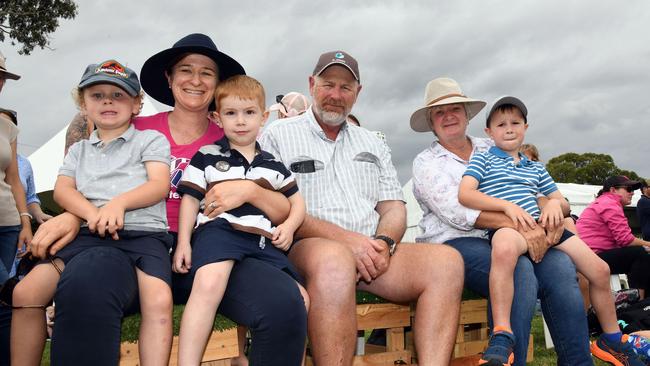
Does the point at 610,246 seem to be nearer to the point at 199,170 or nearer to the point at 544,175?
the point at 544,175

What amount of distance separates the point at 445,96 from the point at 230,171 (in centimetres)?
181

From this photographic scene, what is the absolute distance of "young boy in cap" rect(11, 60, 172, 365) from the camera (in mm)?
2133

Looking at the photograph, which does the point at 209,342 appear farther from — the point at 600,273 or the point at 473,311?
the point at 600,273

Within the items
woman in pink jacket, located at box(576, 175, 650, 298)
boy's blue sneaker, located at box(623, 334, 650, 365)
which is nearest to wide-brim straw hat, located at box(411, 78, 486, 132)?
boy's blue sneaker, located at box(623, 334, 650, 365)

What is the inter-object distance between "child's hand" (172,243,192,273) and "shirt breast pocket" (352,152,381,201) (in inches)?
46.1

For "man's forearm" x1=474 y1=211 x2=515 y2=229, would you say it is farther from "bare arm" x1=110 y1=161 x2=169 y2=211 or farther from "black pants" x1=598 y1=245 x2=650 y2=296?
"black pants" x1=598 y1=245 x2=650 y2=296

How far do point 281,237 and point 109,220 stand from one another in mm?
758

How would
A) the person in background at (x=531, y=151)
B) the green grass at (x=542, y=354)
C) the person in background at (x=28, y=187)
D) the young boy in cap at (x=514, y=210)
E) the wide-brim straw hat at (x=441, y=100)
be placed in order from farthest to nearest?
the person in background at (x=531, y=151) → the green grass at (x=542, y=354) → the person in background at (x=28, y=187) → the wide-brim straw hat at (x=441, y=100) → the young boy in cap at (x=514, y=210)

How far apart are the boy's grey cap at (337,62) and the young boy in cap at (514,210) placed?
96cm

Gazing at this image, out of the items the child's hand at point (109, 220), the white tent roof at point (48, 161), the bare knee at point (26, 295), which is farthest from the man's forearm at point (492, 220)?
the white tent roof at point (48, 161)

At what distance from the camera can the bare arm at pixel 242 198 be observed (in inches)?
96.5

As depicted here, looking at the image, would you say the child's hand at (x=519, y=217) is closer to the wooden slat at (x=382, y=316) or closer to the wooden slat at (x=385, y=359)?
the wooden slat at (x=382, y=316)

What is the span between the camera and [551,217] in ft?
10.3

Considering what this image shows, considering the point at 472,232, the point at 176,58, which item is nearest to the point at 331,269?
the point at 472,232
